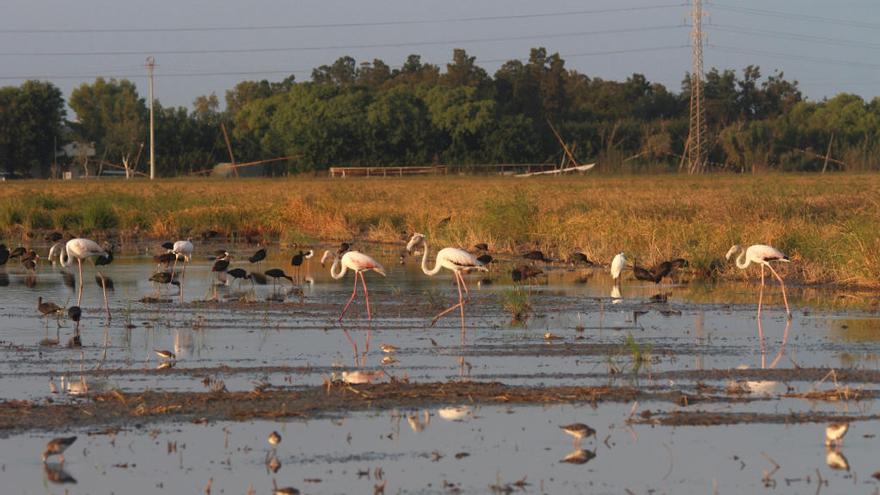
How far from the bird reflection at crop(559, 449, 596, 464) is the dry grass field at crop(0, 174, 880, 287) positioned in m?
12.6

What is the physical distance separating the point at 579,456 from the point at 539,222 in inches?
817

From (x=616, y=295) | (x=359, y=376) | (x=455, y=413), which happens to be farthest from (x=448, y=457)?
(x=616, y=295)

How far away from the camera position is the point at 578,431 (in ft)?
30.9

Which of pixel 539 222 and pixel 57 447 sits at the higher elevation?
pixel 539 222

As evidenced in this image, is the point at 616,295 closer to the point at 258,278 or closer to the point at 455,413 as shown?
the point at 258,278

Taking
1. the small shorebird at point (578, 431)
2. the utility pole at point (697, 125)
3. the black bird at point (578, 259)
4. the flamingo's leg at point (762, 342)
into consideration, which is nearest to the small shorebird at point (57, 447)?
the small shorebird at point (578, 431)

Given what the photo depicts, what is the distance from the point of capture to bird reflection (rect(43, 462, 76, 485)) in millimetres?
8484

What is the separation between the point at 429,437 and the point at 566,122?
90231mm

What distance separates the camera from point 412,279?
2345cm

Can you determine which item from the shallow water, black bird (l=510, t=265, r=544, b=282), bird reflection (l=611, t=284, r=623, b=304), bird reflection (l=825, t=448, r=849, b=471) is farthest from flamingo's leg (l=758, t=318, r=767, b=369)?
black bird (l=510, t=265, r=544, b=282)

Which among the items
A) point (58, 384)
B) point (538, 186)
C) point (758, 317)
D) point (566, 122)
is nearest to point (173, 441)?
point (58, 384)

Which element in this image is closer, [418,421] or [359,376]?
[418,421]

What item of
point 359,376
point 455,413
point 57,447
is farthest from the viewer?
point 359,376

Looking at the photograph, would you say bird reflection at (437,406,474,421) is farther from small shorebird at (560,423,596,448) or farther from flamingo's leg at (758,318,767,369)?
flamingo's leg at (758,318,767,369)
